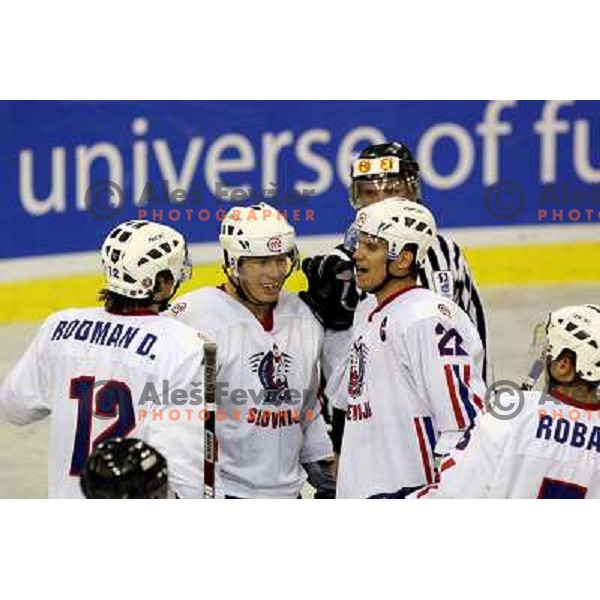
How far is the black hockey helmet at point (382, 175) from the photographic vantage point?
14.4ft

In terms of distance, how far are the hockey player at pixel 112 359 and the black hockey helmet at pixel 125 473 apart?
0.67 m

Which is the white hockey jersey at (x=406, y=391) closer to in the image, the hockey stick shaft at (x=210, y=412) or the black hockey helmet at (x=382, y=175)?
the hockey stick shaft at (x=210, y=412)

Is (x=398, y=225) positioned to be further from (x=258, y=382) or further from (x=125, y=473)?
(x=125, y=473)

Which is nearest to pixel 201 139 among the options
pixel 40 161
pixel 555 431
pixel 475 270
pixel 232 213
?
pixel 40 161

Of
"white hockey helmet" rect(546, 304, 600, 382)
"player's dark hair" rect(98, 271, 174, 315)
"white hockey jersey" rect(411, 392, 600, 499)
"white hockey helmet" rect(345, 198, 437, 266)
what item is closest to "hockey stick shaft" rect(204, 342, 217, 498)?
"player's dark hair" rect(98, 271, 174, 315)

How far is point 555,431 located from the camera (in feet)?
11.0

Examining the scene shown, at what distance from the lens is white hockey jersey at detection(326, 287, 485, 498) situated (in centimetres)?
376

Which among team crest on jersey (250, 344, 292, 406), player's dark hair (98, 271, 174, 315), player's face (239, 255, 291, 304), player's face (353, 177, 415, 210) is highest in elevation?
player's face (353, 177, 415, 210)

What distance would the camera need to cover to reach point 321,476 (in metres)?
4.35

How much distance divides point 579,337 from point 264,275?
3.15 ft

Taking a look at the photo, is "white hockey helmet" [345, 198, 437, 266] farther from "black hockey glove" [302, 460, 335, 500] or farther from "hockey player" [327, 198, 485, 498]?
"black hockey glove" [302, 460, 335, 500]

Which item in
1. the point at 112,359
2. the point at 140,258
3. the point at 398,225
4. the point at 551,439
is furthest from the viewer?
the point at 398,225

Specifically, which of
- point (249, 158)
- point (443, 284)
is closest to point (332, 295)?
point (443, 284)

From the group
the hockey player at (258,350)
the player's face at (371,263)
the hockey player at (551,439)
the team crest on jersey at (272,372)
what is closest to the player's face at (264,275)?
the hockey player at (258,350)
